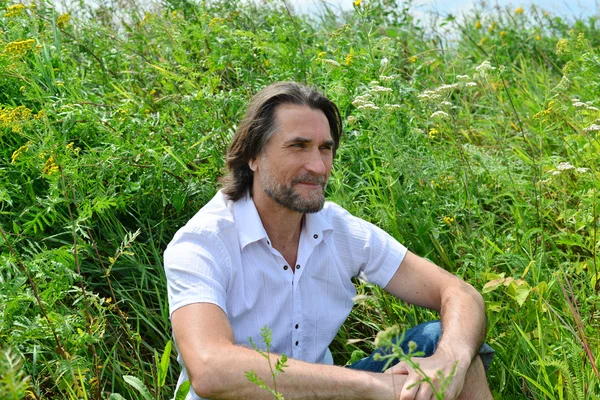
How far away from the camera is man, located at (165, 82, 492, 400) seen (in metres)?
2.47

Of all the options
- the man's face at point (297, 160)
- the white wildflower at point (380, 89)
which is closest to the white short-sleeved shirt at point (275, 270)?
the man's face at point (297, 160)

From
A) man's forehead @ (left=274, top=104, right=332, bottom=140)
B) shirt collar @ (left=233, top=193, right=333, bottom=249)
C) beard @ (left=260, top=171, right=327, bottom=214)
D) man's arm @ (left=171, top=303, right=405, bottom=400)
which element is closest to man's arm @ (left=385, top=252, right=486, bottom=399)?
man's arm @ (left=171, top=303, right=405, bottom=400)

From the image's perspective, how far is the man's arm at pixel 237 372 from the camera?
2.38 metres

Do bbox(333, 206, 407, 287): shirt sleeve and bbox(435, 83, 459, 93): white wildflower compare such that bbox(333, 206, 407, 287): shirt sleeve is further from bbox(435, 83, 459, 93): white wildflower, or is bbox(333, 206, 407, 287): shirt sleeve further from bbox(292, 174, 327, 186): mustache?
bbox(435, 83, 459, 93): white wildflower

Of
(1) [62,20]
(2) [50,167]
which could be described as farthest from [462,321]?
(1) [62,20]

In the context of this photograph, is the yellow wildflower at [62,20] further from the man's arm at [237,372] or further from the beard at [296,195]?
the man's arm at [237,372]

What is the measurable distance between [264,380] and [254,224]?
0.70m

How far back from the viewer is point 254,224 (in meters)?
2.90

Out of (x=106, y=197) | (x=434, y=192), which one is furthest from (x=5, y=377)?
(x=434, y=192)

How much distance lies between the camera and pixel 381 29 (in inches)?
234

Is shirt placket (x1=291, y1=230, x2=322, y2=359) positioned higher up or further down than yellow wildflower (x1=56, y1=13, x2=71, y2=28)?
further down

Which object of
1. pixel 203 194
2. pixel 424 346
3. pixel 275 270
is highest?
pixel 203 194

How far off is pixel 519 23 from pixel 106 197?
4.80 metres

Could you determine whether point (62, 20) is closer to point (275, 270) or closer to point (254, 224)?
point (254, 224)
